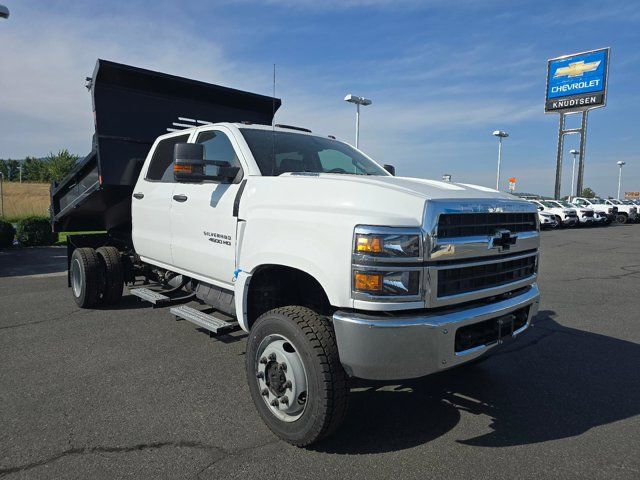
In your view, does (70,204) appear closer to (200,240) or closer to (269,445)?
(200,240)

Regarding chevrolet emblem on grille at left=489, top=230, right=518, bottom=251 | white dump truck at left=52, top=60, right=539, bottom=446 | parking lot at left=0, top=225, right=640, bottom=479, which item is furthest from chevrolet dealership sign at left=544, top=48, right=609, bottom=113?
chevrolet emblem on grille at left=489, top=230, right=518, bottom=251

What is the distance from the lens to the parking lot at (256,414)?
109 inches

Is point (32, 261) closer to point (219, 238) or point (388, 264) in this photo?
point (219, 238)

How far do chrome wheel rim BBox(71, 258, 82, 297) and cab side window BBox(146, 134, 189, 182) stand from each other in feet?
6.22

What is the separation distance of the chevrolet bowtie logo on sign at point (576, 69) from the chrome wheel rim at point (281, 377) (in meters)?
41.7

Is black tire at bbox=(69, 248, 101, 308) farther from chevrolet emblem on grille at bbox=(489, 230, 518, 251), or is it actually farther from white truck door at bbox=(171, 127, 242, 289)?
chevrolet emblem on grille at bbox=(489, 230, 518, 251)

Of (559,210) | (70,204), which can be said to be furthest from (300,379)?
(559,210)

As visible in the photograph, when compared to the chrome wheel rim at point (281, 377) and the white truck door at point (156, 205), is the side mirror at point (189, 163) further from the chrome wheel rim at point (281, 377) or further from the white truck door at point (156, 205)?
the chrome wheel rim at point (281, 377)

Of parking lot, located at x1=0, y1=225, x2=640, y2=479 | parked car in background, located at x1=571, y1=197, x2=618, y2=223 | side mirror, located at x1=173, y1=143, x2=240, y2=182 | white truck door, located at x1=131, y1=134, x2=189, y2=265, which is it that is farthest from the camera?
parked car in background, located at x1=571, y1=197, x2=618, y2=223

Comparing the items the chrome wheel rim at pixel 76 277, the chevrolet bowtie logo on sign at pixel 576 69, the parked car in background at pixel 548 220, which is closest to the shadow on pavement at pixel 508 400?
the chrome wheel rim at pixel 76 277

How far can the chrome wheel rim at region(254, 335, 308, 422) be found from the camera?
2.90 metres

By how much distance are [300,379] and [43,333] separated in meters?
3.82

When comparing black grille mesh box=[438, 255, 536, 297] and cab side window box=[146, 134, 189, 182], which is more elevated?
cab side window box=[146, 134, 189, 182]

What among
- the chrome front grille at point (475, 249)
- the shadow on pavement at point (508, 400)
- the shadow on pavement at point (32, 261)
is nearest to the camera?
the chrome front grille at point (475, 249)
